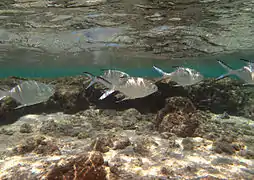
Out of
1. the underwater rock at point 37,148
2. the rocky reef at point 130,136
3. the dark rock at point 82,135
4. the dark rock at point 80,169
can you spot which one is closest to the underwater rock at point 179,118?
the rocky reef at point 130,136

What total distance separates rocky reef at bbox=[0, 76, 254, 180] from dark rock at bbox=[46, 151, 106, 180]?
19 millimetres

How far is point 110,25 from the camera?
49.9 ft

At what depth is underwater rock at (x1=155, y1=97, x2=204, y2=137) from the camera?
28.4 feet

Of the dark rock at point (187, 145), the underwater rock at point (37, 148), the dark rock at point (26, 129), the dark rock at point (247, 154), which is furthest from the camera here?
the dark rock at point (26, 129)

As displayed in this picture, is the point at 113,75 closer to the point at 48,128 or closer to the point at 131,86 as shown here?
the point at 131,86

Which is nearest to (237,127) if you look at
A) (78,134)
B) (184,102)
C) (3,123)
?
(184,102)

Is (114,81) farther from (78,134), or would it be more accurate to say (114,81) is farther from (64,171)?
(78,134)

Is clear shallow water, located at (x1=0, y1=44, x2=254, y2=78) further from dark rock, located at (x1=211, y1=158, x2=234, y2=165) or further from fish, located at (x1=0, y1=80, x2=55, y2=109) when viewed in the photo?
fish, located at (x1=0, y1=80, x2=55, y2=109)

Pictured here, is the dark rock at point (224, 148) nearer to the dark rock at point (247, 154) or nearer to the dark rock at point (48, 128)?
the dark rock at point (247, 154)

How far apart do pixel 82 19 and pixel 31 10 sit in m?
3.20

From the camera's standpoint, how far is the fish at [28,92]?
4383mm

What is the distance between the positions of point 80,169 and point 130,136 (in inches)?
196

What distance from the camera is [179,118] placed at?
8.88 meters

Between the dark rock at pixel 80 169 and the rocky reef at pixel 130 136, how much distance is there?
0.02 m
